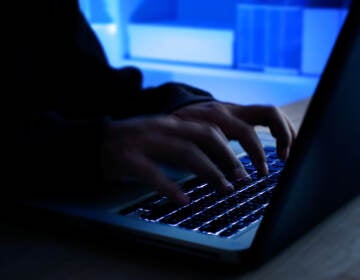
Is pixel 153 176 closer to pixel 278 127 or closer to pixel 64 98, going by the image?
pixel 278 127

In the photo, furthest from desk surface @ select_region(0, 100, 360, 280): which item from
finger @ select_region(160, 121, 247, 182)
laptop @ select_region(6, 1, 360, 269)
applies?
finger @ select_region(160, 121, 247, 182)

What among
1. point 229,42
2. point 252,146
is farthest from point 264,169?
point 229,42

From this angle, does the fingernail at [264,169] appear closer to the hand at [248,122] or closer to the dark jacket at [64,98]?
the hand at [248,122]

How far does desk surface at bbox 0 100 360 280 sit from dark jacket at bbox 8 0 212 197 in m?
0.10

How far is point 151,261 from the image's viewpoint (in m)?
0.60

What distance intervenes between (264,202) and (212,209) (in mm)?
60

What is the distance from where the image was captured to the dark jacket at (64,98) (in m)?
0.75

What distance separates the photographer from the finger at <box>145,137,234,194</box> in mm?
683

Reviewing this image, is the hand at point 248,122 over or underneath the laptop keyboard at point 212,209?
over

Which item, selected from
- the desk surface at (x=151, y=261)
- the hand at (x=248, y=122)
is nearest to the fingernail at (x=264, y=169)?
the hand at (x=248, y=122)

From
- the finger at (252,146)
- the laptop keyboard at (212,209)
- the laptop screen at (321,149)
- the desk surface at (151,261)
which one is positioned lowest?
the desk surface at (151,261)

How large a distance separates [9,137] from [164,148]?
7.8 inches

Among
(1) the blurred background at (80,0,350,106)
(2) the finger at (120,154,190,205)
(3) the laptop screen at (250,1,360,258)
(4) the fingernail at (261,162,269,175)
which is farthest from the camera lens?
(1) the blurred background at (80,0,350,106)

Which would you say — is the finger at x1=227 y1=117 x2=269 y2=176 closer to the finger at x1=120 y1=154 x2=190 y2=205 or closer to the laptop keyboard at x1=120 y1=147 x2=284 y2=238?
the laptop keyboard at x1=120 y1=147 x2=284 y2=238
